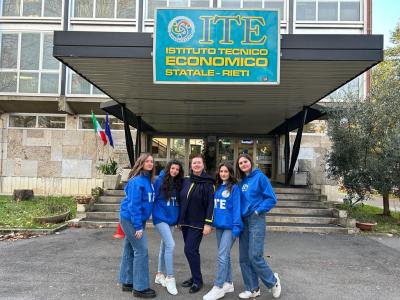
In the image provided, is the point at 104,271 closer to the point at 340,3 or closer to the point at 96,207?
the point at 96,207

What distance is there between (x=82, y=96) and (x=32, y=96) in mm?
2212

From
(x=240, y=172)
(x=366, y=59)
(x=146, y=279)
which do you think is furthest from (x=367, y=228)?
(x=146, y=279)

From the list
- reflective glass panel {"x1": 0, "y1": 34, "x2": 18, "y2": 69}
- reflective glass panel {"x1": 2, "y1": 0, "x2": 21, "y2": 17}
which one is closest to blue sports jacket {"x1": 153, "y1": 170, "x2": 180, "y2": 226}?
reflective glass panel {"x1": 0, "y1": 34, "x2": 18, "y2": 69}

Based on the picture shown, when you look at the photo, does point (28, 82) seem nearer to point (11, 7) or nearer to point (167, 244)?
point (11, 7)

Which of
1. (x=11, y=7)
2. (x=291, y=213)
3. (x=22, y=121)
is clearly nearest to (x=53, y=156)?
(x=22, y=121)

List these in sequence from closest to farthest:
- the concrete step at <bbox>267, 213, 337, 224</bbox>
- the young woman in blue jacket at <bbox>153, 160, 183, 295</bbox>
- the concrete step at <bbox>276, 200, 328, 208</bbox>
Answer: the young woman in blue jacket at <bbox>153, 160, 183, 295</bbox>
the concrete step at <bbox>267, 213, 337, 224</bbox>
the concrete step at <bbox>276, 200, 328, 208</bbox>

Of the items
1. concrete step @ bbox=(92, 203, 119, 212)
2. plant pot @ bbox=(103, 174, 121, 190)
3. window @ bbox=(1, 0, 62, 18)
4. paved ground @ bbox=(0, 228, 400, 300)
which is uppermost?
window @ bbox=(1, 0, 62, 18)

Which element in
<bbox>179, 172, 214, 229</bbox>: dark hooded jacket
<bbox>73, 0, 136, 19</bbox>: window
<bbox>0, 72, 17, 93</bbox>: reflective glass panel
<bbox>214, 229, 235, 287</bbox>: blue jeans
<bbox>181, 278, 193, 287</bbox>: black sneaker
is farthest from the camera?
<bbox>73, 0, 136, 19</bbox>: window

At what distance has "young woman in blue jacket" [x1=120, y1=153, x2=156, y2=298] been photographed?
4375 mm

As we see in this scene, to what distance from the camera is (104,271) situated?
5633 mm

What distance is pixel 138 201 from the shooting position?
4.38 metres

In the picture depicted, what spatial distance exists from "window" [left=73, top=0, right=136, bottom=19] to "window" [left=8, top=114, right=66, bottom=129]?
4.90 metres

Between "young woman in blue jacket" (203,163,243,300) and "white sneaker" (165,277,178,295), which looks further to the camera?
"white sneaker" (165,277,178,295)

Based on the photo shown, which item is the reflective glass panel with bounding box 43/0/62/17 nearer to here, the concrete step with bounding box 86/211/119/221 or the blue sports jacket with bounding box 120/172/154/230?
the concrete step with bounding box 86/211/119/221
